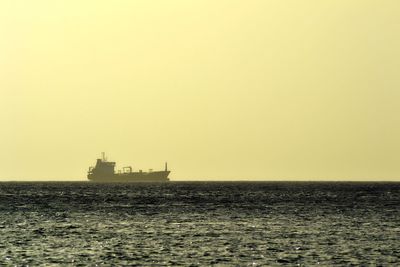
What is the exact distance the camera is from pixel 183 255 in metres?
72.1

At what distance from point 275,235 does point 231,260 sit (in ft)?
70.4

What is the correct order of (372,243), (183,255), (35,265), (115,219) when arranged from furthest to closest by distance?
(115,219) → (372,243) → (183,255) → (35,265)

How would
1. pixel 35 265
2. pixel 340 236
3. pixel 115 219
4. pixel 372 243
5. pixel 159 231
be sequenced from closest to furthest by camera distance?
pixel 35 265 < pixel 372 243 < pixel 340 236 < pixel 159 231 < pixel 115 219

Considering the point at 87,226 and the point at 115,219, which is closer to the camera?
the point at 87,226

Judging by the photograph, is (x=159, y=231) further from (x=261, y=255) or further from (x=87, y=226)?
(x=261, y=255)

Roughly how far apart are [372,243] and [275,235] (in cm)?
1066

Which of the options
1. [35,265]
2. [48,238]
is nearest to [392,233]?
[48,238]

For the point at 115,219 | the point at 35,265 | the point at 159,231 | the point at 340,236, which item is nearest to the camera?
the point at 35,265

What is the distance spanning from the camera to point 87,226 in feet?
338

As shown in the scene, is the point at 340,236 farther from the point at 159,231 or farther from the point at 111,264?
the point at 111,264

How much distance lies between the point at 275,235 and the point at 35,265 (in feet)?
95.9

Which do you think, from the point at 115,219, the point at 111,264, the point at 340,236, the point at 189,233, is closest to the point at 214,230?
the point at 189,233

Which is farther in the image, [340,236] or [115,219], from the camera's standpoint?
[115,219]

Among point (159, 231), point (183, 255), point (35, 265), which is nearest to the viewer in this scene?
point (35, 265)
